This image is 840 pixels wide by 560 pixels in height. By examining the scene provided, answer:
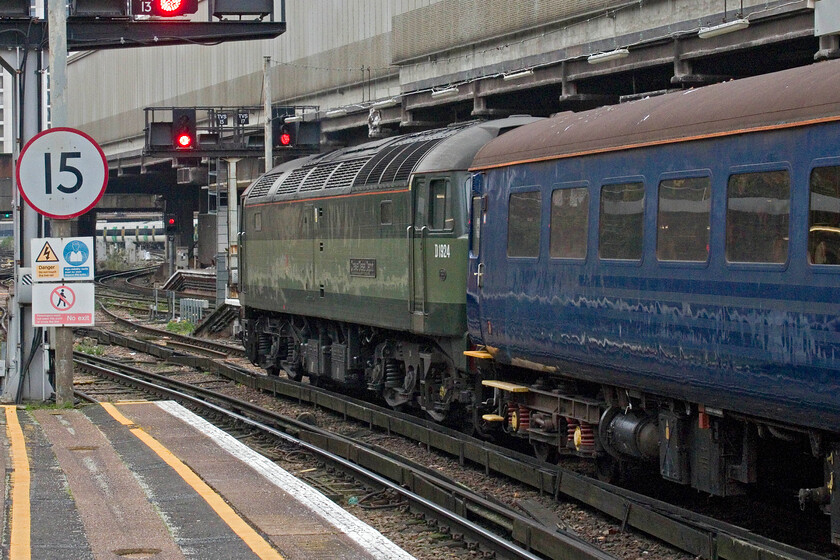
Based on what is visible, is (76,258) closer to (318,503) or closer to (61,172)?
(61,172)

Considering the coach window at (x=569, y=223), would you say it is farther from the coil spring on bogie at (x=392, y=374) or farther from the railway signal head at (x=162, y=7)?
the railway signal head at (x=162, y=7)

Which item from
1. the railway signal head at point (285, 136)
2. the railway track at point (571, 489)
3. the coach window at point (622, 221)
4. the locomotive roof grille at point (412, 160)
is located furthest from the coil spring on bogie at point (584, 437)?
the railway signal head at point (285, 136)

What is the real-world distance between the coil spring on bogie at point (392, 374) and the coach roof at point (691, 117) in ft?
15.1

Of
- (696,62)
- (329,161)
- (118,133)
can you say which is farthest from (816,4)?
(118,133)

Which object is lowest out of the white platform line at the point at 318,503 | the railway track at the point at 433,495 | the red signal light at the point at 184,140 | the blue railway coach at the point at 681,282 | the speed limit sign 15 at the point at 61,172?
the railway track at the point at 433,495

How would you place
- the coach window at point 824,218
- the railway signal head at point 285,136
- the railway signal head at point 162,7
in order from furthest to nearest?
1. the railway signal head at point 285,136
2. the railway signal head at point 162,7
3. the coach window at point 824,218

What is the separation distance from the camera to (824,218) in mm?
7082

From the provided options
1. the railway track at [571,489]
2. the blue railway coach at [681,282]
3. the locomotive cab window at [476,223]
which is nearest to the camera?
the blue railway coach at [681,282]

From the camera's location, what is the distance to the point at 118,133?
2516 inches

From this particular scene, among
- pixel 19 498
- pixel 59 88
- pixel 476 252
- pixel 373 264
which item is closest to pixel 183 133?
pixel 373 264

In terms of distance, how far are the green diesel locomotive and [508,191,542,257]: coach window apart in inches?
62.6

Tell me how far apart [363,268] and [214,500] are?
685cm

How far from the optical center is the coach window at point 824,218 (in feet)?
22.9

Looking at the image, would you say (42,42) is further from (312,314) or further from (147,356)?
(147,356)
